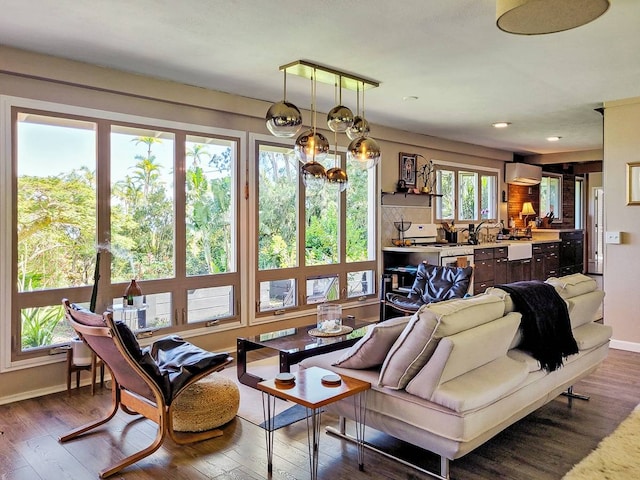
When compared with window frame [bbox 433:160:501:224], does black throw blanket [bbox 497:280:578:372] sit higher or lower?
lower

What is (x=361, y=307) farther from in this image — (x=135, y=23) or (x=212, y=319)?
(x=135, y=23)

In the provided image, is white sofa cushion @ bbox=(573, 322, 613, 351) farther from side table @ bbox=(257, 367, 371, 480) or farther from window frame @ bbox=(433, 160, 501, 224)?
window frame @ bbox=(433, 160, 501, 224)

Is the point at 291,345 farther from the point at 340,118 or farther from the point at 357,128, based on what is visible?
the point at 357,128

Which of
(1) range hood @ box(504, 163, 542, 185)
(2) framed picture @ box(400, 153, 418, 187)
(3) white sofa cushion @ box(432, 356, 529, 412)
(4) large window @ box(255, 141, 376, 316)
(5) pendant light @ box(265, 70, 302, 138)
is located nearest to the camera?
(3) white sofa cushion @ box(432, 356, 529, 412)

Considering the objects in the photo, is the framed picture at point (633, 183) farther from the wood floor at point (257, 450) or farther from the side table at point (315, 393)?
the side table at point (315, 393)

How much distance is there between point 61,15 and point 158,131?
60.4 inches

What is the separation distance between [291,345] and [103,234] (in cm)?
189

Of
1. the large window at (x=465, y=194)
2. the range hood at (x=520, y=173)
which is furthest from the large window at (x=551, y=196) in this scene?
the large window at (x=465, y=194)

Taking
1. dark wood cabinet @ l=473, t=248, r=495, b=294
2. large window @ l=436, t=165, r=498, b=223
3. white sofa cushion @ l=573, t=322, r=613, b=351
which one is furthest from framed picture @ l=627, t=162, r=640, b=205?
large window @ l=436, t=165, r=498, b=223

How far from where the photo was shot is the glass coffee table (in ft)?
10.8

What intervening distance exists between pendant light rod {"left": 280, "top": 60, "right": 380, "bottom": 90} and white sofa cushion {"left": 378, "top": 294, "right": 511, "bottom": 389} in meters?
2.27

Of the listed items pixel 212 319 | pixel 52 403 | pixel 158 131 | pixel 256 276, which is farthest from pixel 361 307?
pixel 52 403

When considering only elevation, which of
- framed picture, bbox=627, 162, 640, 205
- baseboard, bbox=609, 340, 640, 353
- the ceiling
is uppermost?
the ceiling

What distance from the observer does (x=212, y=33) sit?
328 cm
